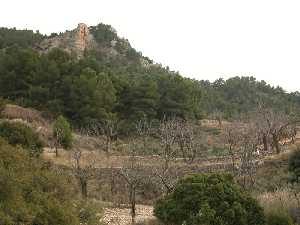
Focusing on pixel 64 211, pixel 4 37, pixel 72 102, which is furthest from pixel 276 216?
pixel 4 37

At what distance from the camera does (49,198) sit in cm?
1580

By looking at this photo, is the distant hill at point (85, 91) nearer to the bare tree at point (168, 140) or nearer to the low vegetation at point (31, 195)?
the bare tree at point (168, 140)

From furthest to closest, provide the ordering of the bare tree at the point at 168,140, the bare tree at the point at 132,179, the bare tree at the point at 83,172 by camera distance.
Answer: the bare tree at the point at 168,140 → the bare tree at the point at 83,172 → the bare tree at the point at 132,179

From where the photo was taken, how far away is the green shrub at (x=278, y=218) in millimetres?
16297

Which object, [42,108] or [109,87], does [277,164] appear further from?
[42,108]

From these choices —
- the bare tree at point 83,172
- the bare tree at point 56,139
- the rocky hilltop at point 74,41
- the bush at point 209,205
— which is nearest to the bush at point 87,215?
the bush at point 209,205

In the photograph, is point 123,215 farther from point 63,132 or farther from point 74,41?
point 74,41

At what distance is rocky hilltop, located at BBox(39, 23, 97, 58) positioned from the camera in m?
83.5

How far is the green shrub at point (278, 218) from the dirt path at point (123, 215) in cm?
642

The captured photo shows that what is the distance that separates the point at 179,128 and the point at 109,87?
1022 cm

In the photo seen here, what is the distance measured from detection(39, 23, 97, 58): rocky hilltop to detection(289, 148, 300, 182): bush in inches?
2337

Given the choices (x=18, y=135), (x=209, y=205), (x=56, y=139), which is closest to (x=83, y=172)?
(x=18, y=135)

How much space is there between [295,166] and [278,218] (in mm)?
9328

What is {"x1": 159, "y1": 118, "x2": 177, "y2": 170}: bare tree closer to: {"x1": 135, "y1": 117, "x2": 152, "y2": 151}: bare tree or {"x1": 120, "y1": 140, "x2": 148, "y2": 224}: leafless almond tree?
{"x1": 135, "y1": 117, "x2": 152, "y2": 151}: bare tree
